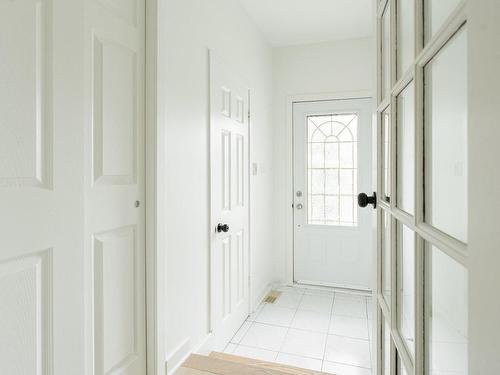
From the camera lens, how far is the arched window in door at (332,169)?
3.49 metres

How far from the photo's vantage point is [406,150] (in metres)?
0.80

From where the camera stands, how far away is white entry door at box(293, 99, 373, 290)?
3.46 meters

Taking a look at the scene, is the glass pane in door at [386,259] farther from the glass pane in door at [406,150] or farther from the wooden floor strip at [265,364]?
the wooden floor strip at [265,364]

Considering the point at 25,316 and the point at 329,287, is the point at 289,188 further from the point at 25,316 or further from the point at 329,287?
the point at 25,316

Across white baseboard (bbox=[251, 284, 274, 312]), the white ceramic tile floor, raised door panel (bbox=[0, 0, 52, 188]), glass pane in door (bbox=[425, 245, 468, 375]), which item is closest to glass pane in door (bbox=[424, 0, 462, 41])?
glass pane in door (bbox=[425, 245, 468, 375])

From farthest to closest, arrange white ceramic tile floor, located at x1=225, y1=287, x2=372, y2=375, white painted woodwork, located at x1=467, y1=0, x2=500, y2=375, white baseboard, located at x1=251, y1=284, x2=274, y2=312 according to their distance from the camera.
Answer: white baseboard, located at x1=251, y1=284, x2=274, y2=312, white ceramic tile floor, located at x1=225, y1=287, x2=372, y2=375, white painted woodwork, located at x1=467, y1=0, x2=500, y2=375

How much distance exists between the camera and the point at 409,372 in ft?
2.43

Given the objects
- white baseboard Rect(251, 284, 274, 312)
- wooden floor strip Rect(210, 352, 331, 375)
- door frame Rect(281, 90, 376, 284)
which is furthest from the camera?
door frame Rect(281, 90, 376, 284)

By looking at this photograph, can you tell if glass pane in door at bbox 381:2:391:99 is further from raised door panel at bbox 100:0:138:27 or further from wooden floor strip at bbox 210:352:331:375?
wooden floor strip at bbox 210:352:331:375

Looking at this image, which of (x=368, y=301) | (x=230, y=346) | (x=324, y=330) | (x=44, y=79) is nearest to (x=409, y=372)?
(x=44, y=79)

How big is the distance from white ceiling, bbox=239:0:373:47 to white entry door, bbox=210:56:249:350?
0.80m

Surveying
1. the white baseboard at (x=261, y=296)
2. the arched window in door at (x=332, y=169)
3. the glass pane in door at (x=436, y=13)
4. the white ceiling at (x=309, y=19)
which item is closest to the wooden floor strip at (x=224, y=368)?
the white baseboard at (x=261, y=296)

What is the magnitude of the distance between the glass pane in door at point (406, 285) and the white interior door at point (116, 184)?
1063 mm

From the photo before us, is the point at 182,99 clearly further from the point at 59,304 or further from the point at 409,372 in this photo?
the point at 409,372
